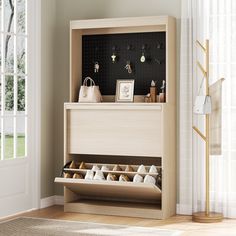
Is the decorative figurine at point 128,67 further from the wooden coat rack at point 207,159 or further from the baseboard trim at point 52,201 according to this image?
the baseboard trim at point 52,201

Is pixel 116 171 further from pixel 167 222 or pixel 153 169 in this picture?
pixel 167 222

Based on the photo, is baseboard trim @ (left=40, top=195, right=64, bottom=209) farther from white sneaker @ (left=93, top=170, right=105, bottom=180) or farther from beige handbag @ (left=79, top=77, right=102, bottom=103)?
beige handbag @ (left=79, top=77, right=102, bottom=103)

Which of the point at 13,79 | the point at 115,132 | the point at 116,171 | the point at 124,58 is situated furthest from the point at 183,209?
the point at 13,79

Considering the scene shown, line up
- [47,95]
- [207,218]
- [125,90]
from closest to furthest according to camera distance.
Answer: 1. [207,218]
2. [125,90]
3. [47,95]

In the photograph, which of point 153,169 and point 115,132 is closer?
point 153,169

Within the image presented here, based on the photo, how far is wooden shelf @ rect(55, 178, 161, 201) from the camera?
5.83m

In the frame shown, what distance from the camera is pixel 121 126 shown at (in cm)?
606

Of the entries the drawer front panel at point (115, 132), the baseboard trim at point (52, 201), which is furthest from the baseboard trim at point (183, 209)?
the baseboard trim at point (52, 201)

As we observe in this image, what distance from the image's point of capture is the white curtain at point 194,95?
590 centimetres

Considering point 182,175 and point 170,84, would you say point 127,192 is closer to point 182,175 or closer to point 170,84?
point 182,175

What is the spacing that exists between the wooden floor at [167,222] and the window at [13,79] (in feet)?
2.31

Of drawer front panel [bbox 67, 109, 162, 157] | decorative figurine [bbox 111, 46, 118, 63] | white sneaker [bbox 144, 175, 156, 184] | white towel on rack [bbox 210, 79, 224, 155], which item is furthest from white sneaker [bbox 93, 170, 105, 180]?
decorative figurine [bbox 111, 46, 118, 63]

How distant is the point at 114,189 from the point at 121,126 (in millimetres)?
641

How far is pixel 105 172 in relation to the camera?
6.04 metres
